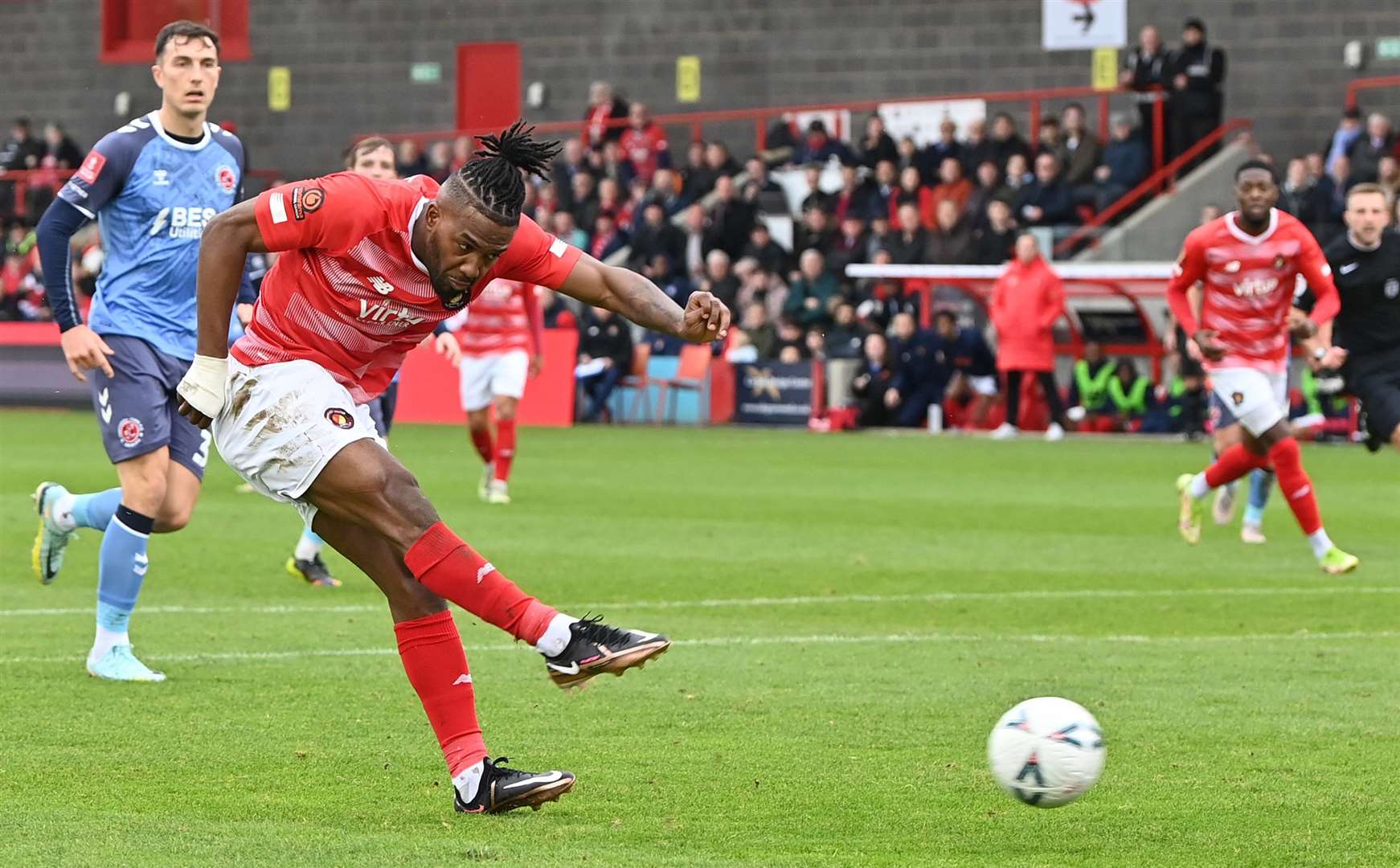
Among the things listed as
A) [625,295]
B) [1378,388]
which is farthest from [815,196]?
[625,295]

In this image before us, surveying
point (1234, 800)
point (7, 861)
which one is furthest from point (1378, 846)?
point (7, 861)

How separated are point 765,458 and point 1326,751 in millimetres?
13958

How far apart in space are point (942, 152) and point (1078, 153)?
177cm

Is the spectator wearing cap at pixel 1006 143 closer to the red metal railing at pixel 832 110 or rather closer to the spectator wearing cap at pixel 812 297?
the red metal railing at pixel 832 110

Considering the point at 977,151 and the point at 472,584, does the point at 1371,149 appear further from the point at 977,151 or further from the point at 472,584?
the point at 472,584

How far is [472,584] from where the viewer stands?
555cm

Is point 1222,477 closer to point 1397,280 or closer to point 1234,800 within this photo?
point 1397,280

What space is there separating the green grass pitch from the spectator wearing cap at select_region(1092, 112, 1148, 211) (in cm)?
1202

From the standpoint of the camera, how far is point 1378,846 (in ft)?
17.4

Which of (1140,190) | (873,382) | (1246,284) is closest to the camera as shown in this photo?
(1246,284)

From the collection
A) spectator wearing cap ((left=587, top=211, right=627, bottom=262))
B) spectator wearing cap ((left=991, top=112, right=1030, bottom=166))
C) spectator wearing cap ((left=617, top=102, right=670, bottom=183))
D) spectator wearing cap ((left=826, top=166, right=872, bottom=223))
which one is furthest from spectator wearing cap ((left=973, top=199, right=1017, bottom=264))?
spectator wearing cap ((left=617, top=102, right=670, bottom=183))

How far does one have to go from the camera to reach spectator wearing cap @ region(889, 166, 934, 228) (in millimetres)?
26688

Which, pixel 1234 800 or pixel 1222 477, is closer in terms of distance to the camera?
pixel 1234 800

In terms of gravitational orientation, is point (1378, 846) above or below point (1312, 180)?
below
